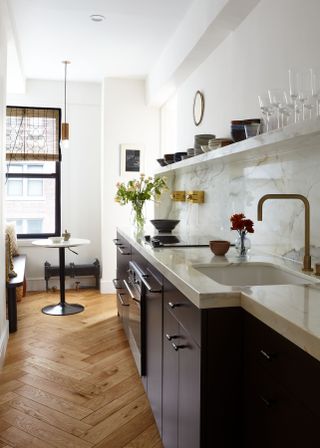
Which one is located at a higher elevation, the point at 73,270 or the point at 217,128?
the point at 217,128

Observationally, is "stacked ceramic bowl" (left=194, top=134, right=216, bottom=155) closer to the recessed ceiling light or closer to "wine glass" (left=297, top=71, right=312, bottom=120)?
"wine glass" (left=297, top=71, right=312, bottom=120)

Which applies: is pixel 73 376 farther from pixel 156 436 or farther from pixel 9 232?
pixel 9 232

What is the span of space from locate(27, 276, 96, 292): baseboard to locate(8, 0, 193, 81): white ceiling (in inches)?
102

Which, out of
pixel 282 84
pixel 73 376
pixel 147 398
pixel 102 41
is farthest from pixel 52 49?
pixel 147 398

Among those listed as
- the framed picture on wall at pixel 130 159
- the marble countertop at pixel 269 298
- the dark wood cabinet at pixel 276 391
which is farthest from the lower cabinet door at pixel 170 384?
the framed picture on wall at pixel 130 159

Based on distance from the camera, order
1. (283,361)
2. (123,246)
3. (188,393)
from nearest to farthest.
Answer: (283,361) → (188,393) → (123,246)

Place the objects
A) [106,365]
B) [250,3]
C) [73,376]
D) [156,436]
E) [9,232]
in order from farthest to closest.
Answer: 1. [9,232]
2. [106,365]
3. [73,376]
4. [250,3]
5. [156,436]

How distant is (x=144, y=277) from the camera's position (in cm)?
251

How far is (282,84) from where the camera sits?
2.29 metres

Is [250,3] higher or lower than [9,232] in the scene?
higher

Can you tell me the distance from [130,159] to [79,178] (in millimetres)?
783

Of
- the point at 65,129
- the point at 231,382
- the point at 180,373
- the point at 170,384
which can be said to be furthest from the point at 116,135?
the point at 231,382

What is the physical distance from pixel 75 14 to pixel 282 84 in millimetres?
2107

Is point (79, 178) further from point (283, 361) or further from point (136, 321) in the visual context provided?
point (283, 361)
